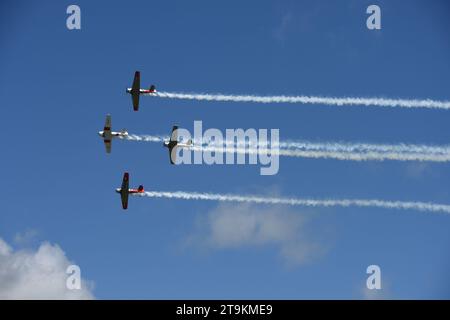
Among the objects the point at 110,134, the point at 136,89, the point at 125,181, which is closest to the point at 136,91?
the point at 136,89

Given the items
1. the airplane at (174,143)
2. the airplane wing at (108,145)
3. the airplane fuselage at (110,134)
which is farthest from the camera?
the airplane wing at (108,145)

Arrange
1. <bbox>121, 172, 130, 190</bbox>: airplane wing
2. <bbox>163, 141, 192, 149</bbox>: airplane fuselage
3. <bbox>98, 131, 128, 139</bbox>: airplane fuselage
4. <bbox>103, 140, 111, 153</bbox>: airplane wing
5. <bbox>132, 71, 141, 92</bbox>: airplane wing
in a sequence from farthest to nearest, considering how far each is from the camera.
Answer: <bbox>121, 172, 130, 190</bbox>: airplane wing, <bbox>103, 140, 111, 153</bbox>: airplane wing, <bbox>98, 131, 128, 139</bbox>: airplane fuselage, <bbox>132, 71, 141, 92</bbox>: airplane wing, <bbox>163, 141, 192, 149</bbox>: airplane fuselage

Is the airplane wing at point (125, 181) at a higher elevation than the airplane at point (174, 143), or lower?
lower

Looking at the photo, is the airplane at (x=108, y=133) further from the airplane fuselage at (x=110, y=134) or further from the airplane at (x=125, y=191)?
the airplane at (x=125, y=191)

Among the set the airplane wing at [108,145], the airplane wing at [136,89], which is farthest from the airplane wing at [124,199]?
the airplane wing at [136,89]

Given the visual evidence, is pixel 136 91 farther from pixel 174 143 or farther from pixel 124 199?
pixel 124 199

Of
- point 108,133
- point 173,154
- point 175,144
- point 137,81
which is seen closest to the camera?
point 173,154

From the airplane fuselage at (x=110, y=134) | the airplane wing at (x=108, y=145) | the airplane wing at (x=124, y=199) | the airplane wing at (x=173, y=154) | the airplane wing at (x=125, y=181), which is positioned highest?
the airplane fuselage at (x=110, y=134)

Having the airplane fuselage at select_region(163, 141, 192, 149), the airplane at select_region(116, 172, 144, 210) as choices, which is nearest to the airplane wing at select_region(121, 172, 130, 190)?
the airplane at select_region(116, 172, 144, 210)

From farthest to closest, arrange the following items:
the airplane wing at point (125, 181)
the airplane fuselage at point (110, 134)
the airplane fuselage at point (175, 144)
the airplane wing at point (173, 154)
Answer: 1. the airplane wing at point (125, 181)
2. the airplane fuselage at point (110, 134)
3. the airplane fuselage at point (175, 144)
4. the airplane wing at point (173, 154)

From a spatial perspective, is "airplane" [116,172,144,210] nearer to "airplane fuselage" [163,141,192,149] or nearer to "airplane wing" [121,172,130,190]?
"airplane wing" [121,172,130,190]
